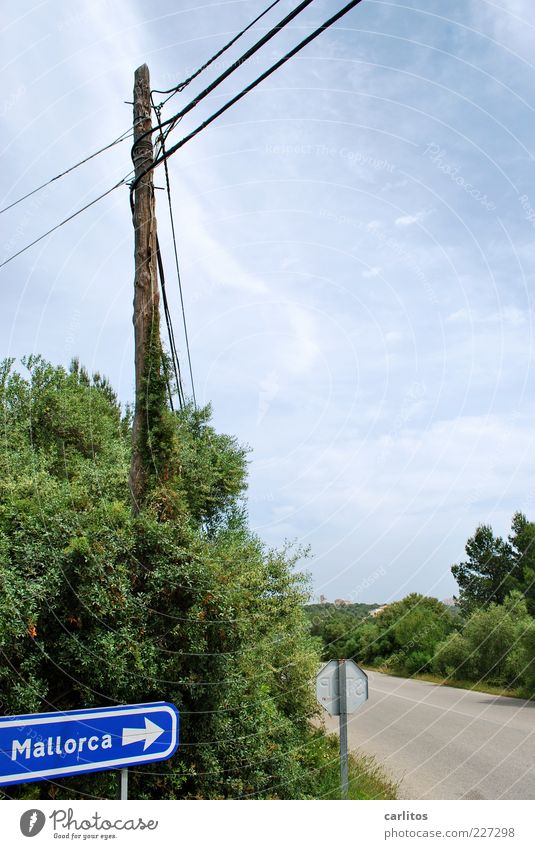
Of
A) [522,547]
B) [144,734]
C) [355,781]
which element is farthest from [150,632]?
[522,547]

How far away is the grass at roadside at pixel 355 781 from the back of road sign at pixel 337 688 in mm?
2136

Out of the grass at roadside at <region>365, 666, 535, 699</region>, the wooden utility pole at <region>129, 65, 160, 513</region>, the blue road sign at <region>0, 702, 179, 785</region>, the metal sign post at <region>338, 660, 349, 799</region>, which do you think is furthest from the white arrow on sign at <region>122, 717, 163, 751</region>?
the grass at roadside at <region>365, 666, 535, 699</region>

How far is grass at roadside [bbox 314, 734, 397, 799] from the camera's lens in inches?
374

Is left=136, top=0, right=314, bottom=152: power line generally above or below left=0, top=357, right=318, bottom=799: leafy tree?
above

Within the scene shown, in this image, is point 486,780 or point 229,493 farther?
point 229,493

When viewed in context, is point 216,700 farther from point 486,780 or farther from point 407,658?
point 407,658

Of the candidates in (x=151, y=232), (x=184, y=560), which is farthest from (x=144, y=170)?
(x=184, y=560)

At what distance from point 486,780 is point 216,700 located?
5489 mm

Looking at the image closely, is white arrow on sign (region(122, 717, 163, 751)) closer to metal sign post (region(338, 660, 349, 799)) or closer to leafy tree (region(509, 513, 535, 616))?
metal sign post (region(338, 660, 349, 799))

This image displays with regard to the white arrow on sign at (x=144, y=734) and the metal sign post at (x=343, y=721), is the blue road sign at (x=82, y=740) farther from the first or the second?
the metal sign post at (x=343, y=721)

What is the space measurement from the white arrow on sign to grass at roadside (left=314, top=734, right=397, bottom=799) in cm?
545

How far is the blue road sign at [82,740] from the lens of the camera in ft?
14.1

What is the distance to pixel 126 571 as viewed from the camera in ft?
24.8

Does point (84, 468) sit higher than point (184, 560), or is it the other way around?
point (84, 468)
